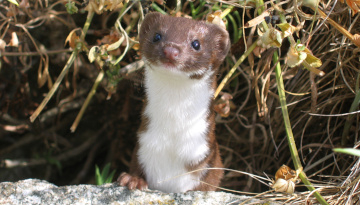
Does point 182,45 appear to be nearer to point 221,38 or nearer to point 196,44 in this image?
point 196,44

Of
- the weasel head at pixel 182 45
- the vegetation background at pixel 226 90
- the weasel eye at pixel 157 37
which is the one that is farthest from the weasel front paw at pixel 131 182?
the weasel eye at pixel 157 37

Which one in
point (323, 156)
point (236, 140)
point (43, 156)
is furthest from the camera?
point (43, 156)

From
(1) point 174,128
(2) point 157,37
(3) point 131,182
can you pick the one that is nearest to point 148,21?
(2) point 157,37

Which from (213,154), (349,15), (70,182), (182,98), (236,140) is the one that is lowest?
(70,182)

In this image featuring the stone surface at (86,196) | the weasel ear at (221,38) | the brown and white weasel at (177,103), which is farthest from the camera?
the weasel ear at (221,38)

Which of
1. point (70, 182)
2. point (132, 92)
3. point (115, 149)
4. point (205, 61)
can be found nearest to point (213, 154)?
point (205, 61)

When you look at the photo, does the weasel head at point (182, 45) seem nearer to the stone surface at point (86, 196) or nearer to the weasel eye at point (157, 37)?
the weasel eye at point (157, 37)

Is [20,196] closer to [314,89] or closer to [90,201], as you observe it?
[90,201]
